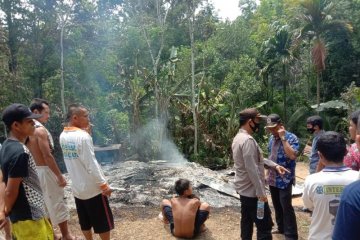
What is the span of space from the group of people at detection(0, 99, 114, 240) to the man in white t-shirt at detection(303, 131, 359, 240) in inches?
81.7

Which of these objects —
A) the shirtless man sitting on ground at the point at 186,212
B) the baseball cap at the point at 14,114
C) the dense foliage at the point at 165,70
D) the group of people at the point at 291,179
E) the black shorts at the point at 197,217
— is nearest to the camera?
the group of people at the point at 291,179

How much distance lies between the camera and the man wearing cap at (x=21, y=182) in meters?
2.73

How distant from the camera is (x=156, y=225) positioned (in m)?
5.55

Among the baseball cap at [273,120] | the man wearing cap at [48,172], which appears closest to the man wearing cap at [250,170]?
the baseball cap at [273,120]

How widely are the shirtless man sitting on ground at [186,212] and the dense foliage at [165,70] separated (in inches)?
373

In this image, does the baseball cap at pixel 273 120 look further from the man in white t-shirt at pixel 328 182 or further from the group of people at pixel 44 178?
the group of people at pixel 44 178

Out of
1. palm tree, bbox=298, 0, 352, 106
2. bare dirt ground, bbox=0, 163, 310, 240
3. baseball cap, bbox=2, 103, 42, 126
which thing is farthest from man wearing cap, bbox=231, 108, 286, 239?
palm tree, bbox=298, 0, 352, 106

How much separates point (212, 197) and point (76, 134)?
12.7ft

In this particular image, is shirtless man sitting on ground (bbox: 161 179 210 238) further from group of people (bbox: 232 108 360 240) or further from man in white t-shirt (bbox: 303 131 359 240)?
man in white t-shirt (bbox: 303 131 359 240)

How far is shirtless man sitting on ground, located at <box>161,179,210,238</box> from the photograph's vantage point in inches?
188

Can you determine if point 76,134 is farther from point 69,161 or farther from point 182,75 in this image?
point 182,75

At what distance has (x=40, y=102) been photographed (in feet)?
14.6

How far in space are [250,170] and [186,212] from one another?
1265 mm

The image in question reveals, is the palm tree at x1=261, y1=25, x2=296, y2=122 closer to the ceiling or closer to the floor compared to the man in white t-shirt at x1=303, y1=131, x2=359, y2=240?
closer to the ceiling
